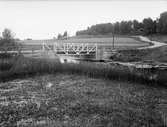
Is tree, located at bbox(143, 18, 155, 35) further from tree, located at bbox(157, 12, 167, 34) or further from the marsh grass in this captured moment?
the marsh grass

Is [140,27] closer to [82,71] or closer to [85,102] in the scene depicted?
Answer: [82,71]

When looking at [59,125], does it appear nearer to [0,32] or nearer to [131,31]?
[0,32]

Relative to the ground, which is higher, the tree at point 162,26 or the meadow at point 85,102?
the tree at point 162,26

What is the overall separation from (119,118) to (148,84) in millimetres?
4688

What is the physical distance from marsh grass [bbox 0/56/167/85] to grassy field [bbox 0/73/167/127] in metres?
1.61

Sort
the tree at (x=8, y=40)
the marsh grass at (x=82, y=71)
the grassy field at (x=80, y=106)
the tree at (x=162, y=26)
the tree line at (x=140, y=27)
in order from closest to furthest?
the grassy field at (x=80, y=106), the marsh grass at (x=82, y=71), the tree at (x=8, y=40), the tree at (x=162, y=26), the tree line at (x=140, y=27)

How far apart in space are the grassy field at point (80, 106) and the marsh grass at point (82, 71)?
1.61m

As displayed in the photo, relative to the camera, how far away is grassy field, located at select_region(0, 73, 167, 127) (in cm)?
377

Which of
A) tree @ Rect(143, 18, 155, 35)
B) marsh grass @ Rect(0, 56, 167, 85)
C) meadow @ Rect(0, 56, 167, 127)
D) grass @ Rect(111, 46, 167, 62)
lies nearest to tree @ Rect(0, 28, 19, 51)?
marsh grass @ Rect(0, 56, 167, 85)

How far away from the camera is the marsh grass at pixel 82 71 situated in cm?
831

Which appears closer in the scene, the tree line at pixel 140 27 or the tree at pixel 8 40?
the tree at pixel 8 40

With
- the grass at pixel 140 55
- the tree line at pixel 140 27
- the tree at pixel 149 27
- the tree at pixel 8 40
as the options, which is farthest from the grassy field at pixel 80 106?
the tree at pixel 149 27

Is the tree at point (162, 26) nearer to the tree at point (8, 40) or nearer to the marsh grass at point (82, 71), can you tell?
the marsh grass at point (82, 71)

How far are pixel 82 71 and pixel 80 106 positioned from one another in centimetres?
473
